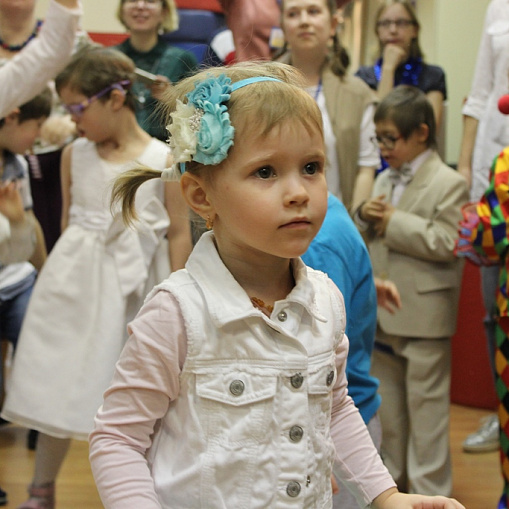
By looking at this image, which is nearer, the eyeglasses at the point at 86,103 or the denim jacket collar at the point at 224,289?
the denim jacket collar at the point at 224,289

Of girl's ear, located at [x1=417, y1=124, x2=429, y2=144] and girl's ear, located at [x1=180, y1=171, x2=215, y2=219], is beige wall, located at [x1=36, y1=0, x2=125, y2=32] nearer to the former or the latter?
girl's ear, located at [x1=417, y1=124, x2=429, y2=144]

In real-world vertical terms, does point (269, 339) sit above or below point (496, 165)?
above

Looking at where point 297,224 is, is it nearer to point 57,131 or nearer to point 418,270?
point 418,270

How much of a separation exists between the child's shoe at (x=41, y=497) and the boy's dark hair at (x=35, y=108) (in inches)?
48.0

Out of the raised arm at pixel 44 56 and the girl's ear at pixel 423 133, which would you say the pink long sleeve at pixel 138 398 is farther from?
the girl's ear at pixel 423 133

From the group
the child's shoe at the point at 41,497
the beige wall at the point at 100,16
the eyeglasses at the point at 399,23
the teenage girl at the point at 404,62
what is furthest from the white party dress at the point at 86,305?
the beige wall at the point at 100,16

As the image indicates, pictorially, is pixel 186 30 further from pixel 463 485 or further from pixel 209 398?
pixel 209 398

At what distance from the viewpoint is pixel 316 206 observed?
45.8 inches

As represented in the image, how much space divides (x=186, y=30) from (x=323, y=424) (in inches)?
148

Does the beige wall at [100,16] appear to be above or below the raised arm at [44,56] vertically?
below

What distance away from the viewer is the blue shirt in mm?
1667

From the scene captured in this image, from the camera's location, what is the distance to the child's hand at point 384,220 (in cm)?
292

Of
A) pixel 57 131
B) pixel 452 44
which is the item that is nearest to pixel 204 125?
pixel 57 131

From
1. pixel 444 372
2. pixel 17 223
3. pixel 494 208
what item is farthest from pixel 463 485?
pixel 17 223
